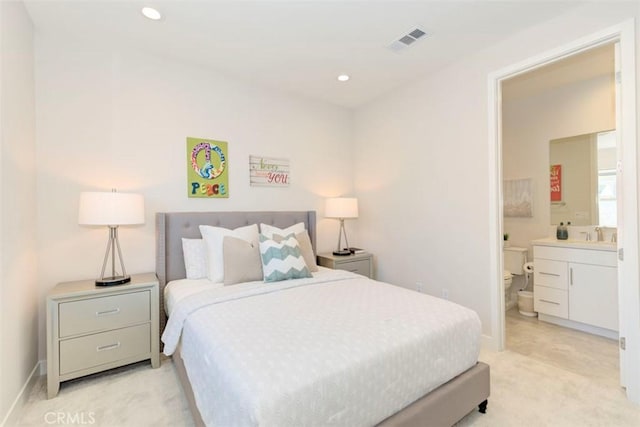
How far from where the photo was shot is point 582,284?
2928 millimetres

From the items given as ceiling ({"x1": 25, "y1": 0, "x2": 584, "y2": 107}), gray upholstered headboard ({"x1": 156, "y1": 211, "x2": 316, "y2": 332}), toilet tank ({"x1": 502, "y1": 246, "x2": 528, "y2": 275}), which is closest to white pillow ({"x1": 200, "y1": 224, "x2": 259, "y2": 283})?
gray upholstered headboard ({"x1": 156, "y1": 211, "x2": 316, "y2": 332})

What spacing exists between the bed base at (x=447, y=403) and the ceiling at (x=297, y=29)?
245 centimetres

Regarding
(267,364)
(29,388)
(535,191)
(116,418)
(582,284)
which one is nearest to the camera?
(267,364)

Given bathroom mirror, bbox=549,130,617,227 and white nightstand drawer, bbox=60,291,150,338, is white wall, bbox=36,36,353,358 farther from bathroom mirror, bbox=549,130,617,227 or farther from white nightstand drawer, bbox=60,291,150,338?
bathroom mirror, bbox=549,130,617,227

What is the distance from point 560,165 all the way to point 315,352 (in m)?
3.92

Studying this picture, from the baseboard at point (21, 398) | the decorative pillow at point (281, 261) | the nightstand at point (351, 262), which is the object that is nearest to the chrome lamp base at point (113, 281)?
the baseboard at point (21, 398)

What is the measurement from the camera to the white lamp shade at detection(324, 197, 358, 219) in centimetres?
351

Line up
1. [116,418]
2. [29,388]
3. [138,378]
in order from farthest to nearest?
[138,378] < [29,388] < [116,418]

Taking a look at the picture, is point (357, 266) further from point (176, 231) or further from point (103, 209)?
point (103, 209)

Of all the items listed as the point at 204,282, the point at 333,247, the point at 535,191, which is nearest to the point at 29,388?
the point at 204,282

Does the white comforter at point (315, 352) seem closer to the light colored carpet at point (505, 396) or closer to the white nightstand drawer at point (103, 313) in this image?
the light colored carpet at point (505, 396)

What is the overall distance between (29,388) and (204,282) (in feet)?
4.22

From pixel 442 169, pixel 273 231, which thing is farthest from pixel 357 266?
pixel 442 169

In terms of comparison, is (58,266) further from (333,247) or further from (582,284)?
(582,284)
